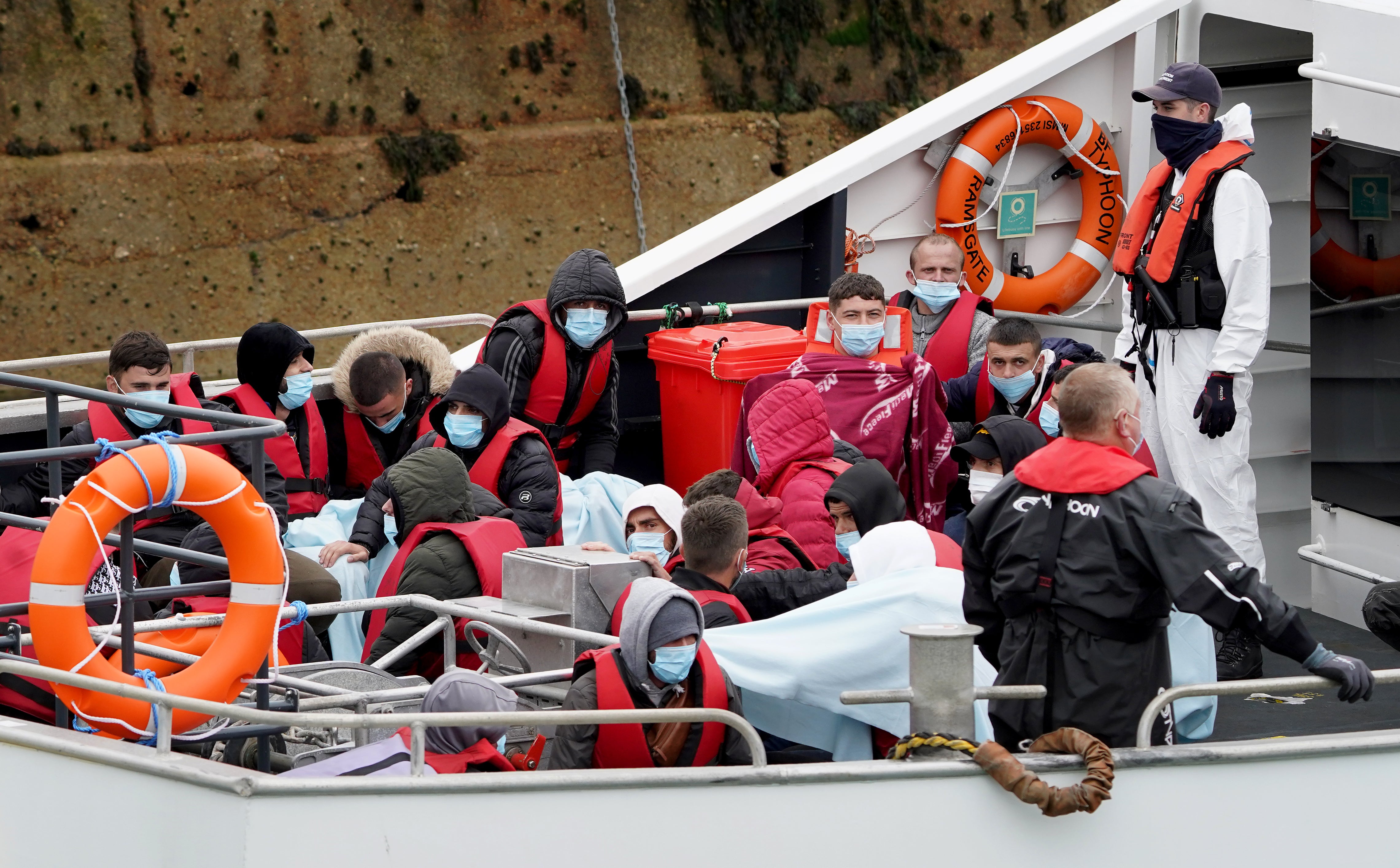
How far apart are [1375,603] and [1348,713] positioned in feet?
2.82

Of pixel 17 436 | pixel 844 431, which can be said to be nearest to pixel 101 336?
pixel 17 436

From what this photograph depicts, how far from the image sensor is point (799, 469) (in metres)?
5.40

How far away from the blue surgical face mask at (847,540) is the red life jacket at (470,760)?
1525 millimetres

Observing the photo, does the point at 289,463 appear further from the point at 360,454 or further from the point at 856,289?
the point at 856,289

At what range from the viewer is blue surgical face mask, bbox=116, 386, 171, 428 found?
17.3 ft

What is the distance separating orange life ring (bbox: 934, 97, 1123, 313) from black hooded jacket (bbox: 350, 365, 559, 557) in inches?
112

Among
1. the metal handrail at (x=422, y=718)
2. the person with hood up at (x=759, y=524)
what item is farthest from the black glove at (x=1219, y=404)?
the metal handrail at (x=422, y=718)

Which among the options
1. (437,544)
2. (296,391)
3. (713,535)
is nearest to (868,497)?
(713,535)

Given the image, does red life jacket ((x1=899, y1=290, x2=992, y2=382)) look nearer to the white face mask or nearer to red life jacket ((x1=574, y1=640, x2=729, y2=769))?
the white face mask

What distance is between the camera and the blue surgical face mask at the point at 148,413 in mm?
5273

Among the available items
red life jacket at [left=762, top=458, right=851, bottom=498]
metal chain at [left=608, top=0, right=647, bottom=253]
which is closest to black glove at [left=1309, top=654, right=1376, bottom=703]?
red life jacket at [left=762, top=458, right=851, bottom=498]

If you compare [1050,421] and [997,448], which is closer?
[997,448]

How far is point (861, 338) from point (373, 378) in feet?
6.45

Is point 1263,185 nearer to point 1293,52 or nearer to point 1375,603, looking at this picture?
point 1293,52
